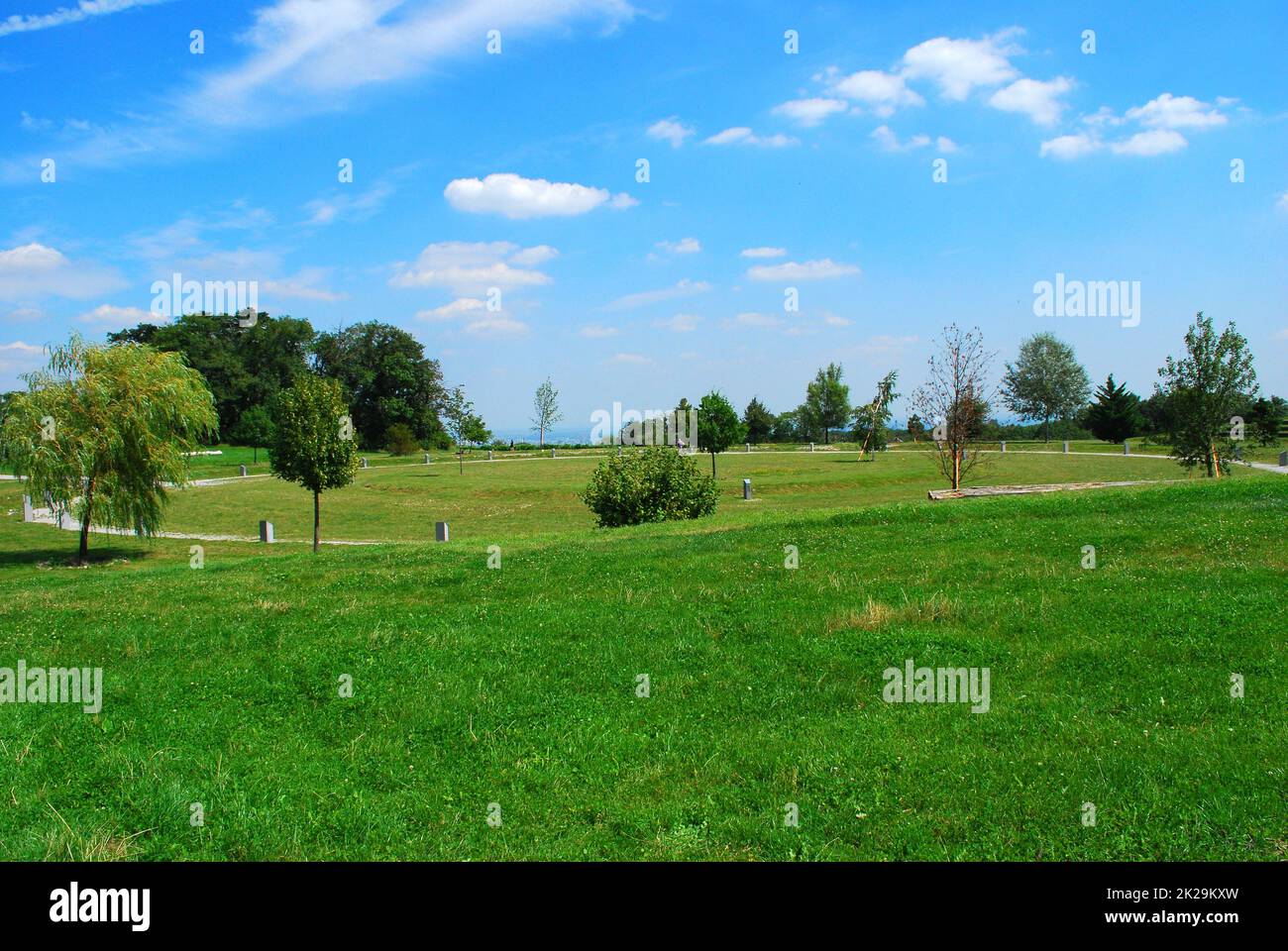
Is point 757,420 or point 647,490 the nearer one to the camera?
point 647,490

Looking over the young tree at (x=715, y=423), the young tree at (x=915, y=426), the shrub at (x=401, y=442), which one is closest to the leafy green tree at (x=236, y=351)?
the shrub at (x=401, y=442)

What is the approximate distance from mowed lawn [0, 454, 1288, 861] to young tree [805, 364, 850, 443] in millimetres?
85748

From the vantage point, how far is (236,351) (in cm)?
11656

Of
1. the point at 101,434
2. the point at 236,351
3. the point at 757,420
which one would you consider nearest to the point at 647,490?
the point at 101,434

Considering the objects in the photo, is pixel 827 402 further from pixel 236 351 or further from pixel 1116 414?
pixel 236 351

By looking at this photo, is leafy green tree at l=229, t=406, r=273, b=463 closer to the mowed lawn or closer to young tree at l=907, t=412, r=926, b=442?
→ young tree at l=907, t=412, r=926, b=442

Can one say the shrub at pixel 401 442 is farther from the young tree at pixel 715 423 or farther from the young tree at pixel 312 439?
the young tree at pixel 312 439

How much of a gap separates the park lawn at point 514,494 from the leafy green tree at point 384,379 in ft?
141

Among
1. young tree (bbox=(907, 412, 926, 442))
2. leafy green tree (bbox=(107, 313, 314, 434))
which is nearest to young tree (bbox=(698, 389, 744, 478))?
young tree (bbox=(907, 412, 926, 442))

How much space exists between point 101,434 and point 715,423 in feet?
126

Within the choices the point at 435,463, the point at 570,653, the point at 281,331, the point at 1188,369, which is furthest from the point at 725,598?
the point at 281,331

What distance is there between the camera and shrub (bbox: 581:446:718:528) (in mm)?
24031
